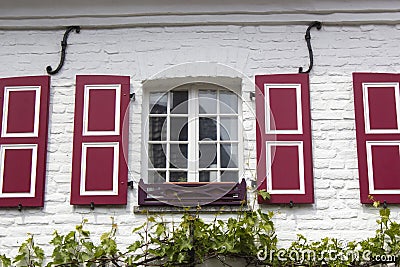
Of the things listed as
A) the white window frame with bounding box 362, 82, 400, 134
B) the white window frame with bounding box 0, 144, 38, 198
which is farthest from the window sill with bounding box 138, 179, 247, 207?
the white window frame with bounding box 362, 82, 400, 134

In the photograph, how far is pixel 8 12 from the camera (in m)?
5.90

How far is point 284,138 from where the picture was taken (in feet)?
17.9

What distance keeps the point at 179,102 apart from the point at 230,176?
0.77 m

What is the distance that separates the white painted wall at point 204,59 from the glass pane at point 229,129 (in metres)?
0.16

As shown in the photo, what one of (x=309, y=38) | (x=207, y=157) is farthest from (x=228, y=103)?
(x=309, y=38)

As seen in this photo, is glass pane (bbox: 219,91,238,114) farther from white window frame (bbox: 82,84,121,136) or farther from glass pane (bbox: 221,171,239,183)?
white window frame (bbox: 82,84,121,136)

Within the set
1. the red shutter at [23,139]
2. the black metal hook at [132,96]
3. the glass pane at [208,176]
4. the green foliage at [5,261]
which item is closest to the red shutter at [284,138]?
the glass pane at [208,176]

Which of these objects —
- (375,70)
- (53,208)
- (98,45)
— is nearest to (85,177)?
(53,208)

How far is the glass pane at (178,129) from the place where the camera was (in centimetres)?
566

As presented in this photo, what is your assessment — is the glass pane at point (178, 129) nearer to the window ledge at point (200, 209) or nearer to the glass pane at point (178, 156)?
the glass pane at point (178, 156)

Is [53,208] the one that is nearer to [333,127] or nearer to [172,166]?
[172,166]

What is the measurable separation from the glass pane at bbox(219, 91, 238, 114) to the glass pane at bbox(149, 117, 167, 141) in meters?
0.48

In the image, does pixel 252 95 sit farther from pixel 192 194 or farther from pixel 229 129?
pixel 192 194

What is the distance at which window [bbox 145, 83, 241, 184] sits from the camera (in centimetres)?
555
